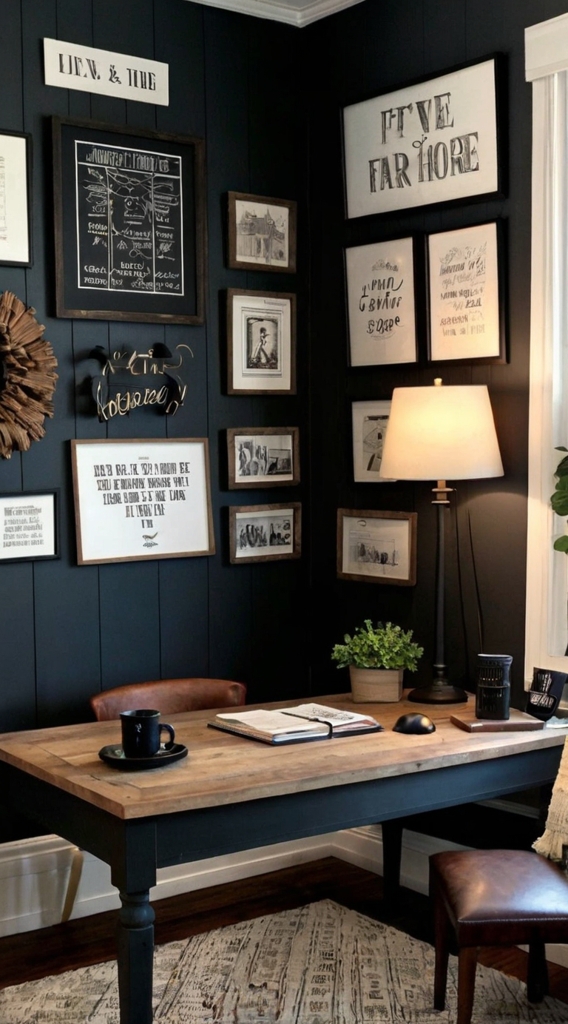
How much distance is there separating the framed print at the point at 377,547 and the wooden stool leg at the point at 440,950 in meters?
1.24

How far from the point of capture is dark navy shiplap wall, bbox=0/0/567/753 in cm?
343

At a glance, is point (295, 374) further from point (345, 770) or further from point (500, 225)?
point (345, 770)

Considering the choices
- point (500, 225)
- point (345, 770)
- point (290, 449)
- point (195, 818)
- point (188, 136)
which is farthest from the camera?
point (290, 449)

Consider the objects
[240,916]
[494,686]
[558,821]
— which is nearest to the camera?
[558,821]

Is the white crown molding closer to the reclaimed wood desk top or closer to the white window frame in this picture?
the white window frame

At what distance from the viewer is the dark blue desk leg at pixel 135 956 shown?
238cm

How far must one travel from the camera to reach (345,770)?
2.64 metres

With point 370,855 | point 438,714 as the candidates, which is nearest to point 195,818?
point 438,714

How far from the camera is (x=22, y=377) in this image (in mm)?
3379

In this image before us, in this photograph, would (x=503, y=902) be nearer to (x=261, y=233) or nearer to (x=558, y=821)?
(x=558, y=821)

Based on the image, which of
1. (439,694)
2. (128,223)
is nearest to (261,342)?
(128,223)

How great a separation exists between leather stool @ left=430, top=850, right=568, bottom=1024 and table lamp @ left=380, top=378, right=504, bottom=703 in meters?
0.66

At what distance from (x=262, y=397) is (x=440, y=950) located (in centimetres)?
196

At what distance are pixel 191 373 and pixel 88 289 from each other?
0.46 metres
